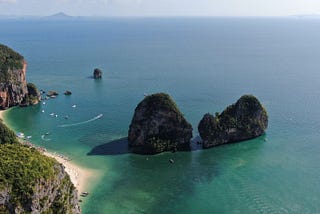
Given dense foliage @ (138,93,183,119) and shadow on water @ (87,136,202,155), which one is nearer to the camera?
shadow on water @ (87,136,202,155)

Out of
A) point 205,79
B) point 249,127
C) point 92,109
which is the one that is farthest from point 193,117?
point 205,79

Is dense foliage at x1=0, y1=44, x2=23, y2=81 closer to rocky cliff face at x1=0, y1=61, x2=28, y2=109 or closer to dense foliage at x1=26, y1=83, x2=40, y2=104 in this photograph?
rocky cliff face at x1=0, y1=61, x2=28, y2=109

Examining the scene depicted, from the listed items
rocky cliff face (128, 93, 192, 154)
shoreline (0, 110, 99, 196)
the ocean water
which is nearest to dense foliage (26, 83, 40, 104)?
the ocean water

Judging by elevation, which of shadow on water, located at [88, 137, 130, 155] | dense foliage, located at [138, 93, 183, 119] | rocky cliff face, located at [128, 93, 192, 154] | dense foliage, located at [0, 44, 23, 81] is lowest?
shadow on water, located at [88, 137, 130, 155]

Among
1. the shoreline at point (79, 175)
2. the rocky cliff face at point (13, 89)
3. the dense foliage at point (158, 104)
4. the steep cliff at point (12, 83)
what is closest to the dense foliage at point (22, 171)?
the shoreline at point (79, 175)

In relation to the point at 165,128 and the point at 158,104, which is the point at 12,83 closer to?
the point at 158,104

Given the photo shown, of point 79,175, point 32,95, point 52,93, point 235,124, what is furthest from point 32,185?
point 52,93

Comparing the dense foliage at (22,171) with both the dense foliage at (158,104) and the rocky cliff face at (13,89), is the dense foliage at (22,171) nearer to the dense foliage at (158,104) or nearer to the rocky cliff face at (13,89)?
the dense foliage at (158,104)

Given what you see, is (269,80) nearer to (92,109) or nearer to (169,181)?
(92,109)
